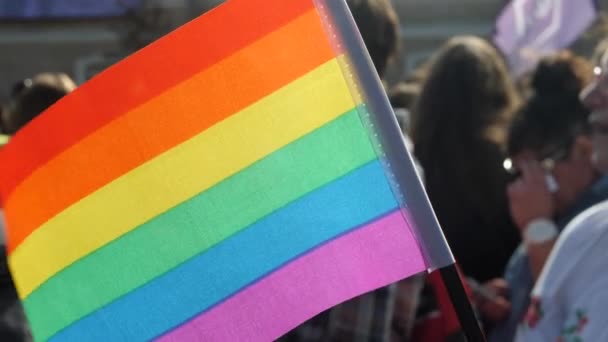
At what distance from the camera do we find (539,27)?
240 inches

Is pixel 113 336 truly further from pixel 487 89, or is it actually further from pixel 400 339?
pixel 487 89

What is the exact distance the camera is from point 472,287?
8.21ft

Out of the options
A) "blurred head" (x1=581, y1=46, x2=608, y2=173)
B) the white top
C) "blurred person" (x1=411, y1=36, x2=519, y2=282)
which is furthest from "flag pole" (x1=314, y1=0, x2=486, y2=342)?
"blurred person" (x1=411, y1=36, x2=519, y2=282)

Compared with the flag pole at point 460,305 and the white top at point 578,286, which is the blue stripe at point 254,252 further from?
the white top at point 578,286

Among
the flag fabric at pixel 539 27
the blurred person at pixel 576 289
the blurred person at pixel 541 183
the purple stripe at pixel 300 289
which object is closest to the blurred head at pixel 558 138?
the blurred person at pixel 541 183

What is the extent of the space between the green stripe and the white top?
1.83ft

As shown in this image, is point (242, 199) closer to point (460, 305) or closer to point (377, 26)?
point (460, 305)

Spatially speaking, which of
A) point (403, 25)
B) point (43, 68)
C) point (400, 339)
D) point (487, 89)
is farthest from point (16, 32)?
point (400, 339)

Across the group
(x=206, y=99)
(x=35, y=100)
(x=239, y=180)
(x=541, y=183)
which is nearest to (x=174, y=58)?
(x=206, y=99)

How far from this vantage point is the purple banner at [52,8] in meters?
11.8

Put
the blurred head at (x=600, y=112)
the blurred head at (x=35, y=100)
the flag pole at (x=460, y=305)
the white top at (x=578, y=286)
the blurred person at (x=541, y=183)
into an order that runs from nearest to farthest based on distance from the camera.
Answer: the flag pole at (x=460, y=305), the white top at (x=578, y=286), the blurred head at (x=600, y=112), the blurred person at (x=541, y=183), the blurred head at (x=35, y=100)

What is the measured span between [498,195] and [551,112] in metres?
0.32

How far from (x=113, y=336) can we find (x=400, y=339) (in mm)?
760

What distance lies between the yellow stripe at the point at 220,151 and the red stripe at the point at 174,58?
0.28ft
